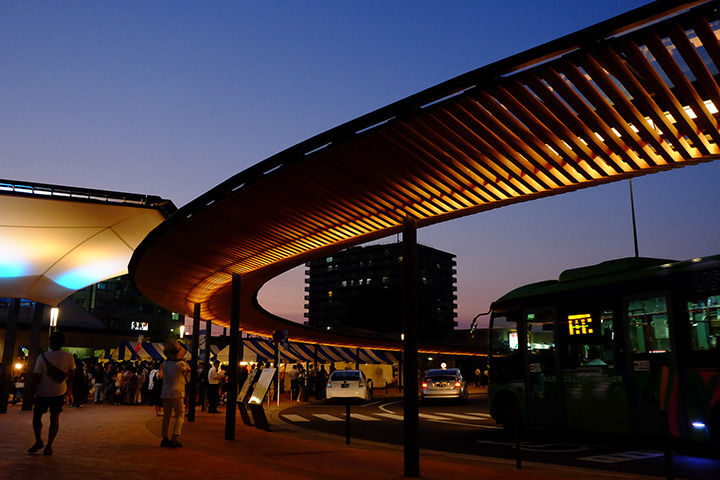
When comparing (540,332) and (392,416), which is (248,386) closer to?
(392,416)

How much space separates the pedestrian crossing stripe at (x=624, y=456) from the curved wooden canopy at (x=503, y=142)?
536 centimetres

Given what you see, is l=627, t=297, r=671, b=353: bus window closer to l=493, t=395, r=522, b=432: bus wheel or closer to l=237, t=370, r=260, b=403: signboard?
l=493, t=395, r=522, b=432: bus wheel

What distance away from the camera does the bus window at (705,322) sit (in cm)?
1094

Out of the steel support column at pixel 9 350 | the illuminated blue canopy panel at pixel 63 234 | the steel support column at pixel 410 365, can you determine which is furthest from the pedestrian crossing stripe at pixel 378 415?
the steel support column at pixel 410 365

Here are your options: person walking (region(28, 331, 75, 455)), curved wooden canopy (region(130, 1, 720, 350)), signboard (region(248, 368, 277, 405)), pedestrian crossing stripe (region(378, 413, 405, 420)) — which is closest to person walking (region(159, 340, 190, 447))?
person walking (region(28, 331, 75, 455))

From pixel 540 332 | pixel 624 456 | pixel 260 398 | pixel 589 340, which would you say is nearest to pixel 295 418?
pixel 260 398

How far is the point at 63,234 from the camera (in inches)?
814

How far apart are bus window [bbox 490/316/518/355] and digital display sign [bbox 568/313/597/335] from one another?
82.2 inches

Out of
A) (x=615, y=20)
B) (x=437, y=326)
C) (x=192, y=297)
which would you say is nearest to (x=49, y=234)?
(x=192, y=297)

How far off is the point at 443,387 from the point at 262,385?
14.6 m

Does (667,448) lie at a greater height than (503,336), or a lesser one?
lesser

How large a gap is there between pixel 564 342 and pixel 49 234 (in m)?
16.5

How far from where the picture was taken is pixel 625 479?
28.7ft

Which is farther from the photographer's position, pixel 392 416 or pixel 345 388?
pixel 345 388
